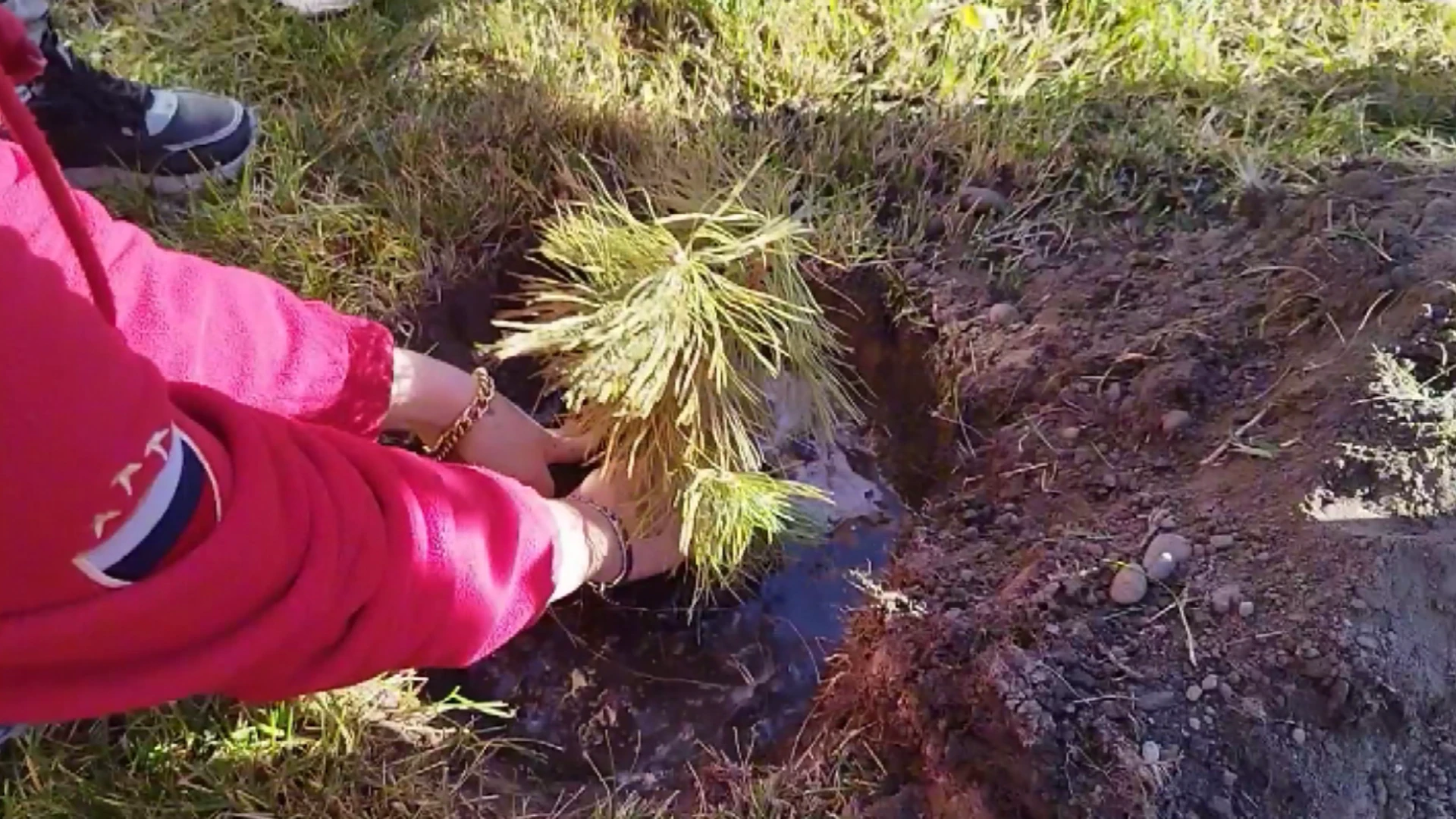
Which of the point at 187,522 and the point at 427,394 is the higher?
the point at 187,522

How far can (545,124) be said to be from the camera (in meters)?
1.66

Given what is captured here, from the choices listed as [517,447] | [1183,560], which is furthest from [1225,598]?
[517,447]

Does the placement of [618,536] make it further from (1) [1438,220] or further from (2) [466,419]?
(1) [1438,220]

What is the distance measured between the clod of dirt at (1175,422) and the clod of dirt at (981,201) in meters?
0.38

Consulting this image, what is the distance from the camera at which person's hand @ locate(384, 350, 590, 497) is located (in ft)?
4.44

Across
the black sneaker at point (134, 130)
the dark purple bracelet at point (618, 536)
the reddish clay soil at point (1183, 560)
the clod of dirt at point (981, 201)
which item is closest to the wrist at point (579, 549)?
the dark purple bracelet at point (618, 536)

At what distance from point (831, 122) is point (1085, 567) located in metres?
0.73

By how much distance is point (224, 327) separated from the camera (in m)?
1.16

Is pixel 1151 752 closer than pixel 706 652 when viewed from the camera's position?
Yes

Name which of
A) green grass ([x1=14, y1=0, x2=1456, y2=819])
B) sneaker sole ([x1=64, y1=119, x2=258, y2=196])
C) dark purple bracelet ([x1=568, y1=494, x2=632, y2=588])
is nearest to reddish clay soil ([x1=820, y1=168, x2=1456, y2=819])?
green grass ([x1=14, y1=0, x2=1456, y2=819])

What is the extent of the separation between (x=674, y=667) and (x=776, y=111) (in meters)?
0.75

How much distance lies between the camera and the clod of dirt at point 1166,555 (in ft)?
3.81

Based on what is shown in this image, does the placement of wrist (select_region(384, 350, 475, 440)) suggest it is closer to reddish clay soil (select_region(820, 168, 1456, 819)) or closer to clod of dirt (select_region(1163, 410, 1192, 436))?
reddish clay soil (select_region(820, 168, 1456, 819))

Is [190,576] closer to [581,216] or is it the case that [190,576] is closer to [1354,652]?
[581,216]
